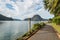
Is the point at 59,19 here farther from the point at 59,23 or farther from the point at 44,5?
the point at 44,5

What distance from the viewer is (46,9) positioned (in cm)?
6500

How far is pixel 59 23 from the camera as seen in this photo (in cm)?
3925

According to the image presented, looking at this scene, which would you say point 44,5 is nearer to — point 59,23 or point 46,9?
point 46,9

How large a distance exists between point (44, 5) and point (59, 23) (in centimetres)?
2732

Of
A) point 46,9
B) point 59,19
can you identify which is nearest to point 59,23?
point 59,19

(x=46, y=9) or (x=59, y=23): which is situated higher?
(x=46, y=9)

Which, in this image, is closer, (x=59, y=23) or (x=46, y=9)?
(x=59, y=23)

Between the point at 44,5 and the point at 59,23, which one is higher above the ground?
the point at 44,5

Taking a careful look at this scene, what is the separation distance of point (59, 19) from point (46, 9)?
2682cm

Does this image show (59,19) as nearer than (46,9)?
Yes

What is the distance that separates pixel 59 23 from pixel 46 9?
85.7 ft

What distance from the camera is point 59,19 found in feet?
126

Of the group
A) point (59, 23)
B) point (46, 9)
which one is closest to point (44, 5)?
point (46, 9)

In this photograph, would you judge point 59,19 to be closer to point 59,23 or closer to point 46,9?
point 59,23
